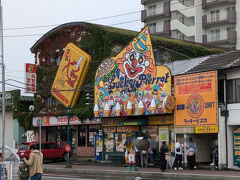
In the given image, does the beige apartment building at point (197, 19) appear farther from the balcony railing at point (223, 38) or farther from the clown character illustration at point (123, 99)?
the clown character illustration at point (123, 99)

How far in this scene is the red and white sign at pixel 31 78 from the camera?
132 ft

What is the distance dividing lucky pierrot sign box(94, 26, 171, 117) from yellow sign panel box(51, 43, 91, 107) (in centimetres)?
432

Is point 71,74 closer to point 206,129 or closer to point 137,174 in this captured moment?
point 206,129

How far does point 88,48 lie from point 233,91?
16.2m

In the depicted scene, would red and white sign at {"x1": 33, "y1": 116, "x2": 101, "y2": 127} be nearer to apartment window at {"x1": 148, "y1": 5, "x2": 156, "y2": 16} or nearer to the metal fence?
the metal fence

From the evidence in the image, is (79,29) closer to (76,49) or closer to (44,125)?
(76,49)

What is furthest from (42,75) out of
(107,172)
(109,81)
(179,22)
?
(179,22)

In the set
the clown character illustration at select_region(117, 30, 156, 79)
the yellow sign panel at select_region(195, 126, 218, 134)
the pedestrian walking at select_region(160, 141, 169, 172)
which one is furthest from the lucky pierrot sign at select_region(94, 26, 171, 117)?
the pedestrian walking at select_region(160, 141, 169, 172)

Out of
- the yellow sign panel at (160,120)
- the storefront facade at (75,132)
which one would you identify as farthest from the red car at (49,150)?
the yellow sign panel at (160,120)

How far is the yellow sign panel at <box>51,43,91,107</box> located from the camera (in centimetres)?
3650

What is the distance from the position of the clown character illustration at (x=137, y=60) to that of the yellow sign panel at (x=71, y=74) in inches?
258

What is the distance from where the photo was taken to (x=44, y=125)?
40750 mm

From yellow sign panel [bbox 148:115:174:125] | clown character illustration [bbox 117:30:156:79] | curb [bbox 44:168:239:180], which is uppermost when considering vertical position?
clown character illustration [bbox 117:30:156:79]

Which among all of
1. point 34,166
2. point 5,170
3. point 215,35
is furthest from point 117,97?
point 215,35
